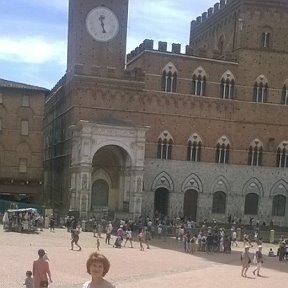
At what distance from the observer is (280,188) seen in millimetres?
47719

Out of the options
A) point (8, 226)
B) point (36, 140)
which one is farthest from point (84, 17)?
point (8, 226)

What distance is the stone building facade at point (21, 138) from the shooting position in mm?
49438

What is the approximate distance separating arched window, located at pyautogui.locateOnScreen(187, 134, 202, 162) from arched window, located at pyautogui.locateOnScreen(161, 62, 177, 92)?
13.7 ft

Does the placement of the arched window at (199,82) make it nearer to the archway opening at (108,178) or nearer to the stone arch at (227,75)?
the stone arch at (227,75)

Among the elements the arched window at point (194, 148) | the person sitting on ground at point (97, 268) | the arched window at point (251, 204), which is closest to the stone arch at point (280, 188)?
the arched window at point (251, 204)

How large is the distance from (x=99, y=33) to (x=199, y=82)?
880 centimetres

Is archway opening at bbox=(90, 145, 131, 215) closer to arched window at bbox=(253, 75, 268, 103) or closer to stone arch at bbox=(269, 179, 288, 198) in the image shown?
arched window at bbox=(253, 75, 268, 103)

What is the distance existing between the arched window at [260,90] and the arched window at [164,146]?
8.01m

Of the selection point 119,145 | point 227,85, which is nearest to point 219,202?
point 227,85

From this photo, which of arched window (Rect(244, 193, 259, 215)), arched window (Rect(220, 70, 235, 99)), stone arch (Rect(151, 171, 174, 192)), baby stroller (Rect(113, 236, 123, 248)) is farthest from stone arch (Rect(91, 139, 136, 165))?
baby stroller (Rect(113, 236, 123, 248))

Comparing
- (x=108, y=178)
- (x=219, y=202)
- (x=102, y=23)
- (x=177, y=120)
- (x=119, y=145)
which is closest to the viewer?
(x=119, y=145)

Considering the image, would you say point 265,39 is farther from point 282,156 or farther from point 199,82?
point 282,156

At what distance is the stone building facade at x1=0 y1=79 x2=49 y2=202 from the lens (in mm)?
49438

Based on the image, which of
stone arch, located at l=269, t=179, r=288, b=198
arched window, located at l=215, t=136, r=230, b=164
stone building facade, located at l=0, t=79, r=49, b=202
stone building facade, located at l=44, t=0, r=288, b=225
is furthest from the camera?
stone building facade, located at l=0, t=79, r=49, b=202
